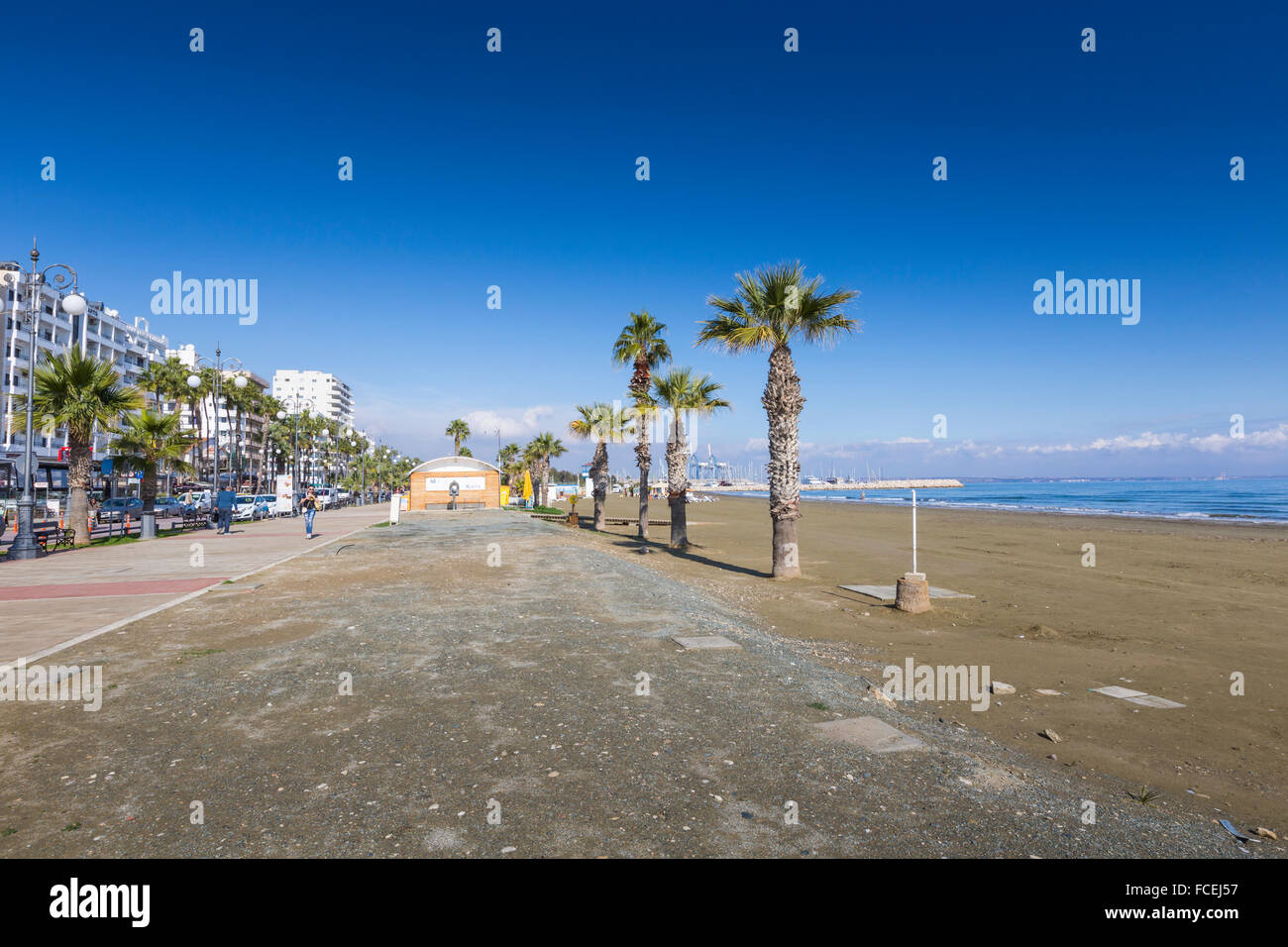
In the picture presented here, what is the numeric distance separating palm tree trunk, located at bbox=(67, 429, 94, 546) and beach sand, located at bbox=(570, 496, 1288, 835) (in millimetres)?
21341

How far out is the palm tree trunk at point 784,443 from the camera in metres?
16.5

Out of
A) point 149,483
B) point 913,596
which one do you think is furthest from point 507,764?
point 149,483

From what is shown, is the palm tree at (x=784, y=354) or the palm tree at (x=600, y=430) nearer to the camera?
the palm tree at (x=784, y=354)

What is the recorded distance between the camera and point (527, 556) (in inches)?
779

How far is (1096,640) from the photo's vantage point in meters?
10.8

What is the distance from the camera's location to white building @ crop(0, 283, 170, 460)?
51.7m

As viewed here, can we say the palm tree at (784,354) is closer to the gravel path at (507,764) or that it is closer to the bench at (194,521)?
the gravel path at (507,764)

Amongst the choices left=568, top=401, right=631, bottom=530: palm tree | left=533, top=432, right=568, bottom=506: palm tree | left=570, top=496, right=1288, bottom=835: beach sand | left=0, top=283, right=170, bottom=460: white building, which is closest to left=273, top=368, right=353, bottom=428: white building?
left=0, top=283, right=170, bottom=460: white building

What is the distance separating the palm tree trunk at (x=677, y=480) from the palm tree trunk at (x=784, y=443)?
940 centimetres

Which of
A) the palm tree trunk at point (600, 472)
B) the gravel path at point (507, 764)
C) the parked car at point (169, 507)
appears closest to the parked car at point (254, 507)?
the parked car at point (169, 507)

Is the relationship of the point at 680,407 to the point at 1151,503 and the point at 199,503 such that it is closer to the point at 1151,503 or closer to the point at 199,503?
the point at 199,503

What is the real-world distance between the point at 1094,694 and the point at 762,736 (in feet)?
17.1
